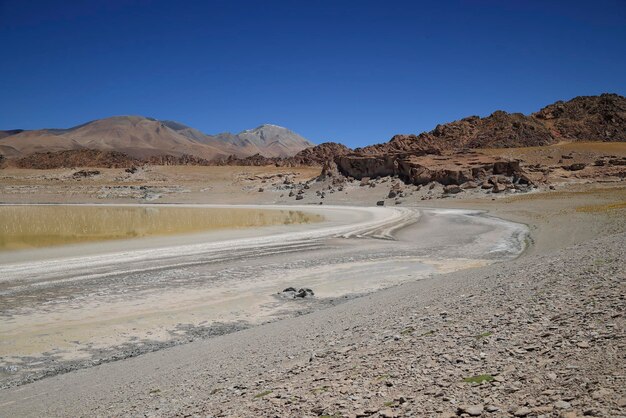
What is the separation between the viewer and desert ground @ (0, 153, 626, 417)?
358cm

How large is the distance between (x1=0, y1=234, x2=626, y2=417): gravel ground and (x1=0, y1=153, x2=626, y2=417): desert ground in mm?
21

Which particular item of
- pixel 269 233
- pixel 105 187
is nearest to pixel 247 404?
pixel 269 233

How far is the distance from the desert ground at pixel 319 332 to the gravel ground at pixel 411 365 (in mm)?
21

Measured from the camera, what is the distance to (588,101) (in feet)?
305

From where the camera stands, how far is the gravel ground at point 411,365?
10.9 feet

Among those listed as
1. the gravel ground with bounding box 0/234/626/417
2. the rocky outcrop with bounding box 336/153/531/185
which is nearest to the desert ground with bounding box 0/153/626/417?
the gravel ground with bounding box 0/234/626/417

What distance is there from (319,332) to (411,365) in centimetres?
239

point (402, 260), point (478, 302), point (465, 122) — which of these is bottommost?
point (402, 260)

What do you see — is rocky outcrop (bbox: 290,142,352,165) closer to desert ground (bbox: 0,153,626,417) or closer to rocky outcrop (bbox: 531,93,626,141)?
rocky outcrop (bbox: 531,93,626,141)

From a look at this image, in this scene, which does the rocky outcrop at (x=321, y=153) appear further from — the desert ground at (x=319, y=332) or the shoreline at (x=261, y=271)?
the desert ground at (x=319, y=332)

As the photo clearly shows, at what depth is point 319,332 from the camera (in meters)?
6.41

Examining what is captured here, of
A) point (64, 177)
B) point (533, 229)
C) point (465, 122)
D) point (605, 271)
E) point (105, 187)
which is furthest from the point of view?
point (465, 122)

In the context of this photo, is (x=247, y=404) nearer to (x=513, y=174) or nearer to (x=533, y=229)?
(x=533, y=229)

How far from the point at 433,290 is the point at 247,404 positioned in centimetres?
500
